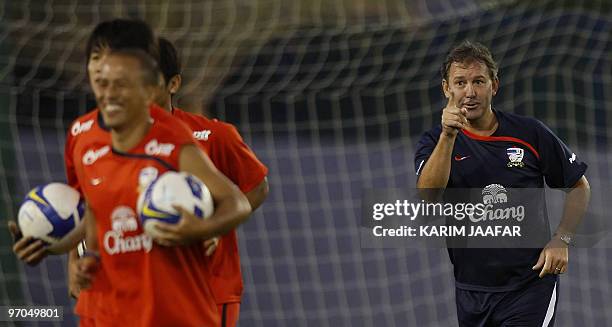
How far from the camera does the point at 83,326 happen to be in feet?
13.0

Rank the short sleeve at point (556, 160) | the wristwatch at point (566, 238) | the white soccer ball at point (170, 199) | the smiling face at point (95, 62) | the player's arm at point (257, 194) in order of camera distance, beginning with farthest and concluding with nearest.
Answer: the short sleeve at point (556, 160), the wristwatch at point (566, 238), the player's arm at point (257, 194), the smiling face at point (95, 62), the white soccer ball at point (170, 199)

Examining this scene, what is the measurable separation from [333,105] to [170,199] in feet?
16.9

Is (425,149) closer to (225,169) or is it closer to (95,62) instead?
(225,169)

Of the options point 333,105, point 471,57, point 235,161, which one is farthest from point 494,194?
point 333,105

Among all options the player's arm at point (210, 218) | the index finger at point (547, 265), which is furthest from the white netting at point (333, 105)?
the player's arm at point (210, 218)

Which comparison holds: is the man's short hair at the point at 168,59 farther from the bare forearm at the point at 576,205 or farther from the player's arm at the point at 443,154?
the bare forearm at the point at 576,205

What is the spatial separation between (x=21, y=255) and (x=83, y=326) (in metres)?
0.34

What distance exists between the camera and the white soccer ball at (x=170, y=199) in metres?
3.40

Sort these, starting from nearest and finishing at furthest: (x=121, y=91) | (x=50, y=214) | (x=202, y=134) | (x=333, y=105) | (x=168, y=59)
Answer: (x=121, y=91) < (x=50, y=214) < (x=168, y=59) < (x=202, y=134) < (x=333, y=105)

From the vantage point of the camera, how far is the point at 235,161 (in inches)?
194

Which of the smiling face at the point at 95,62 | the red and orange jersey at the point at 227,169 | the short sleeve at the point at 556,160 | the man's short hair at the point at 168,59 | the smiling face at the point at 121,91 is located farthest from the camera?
the short sleeve at the point at 556,160

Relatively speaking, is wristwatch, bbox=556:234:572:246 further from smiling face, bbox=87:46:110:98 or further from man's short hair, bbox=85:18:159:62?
smiling face, bbox=87:46:110:98

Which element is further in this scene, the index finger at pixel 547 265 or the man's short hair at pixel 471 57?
the man's short hair at pixel 471 57

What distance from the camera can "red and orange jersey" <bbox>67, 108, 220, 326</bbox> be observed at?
3623 millimetres
